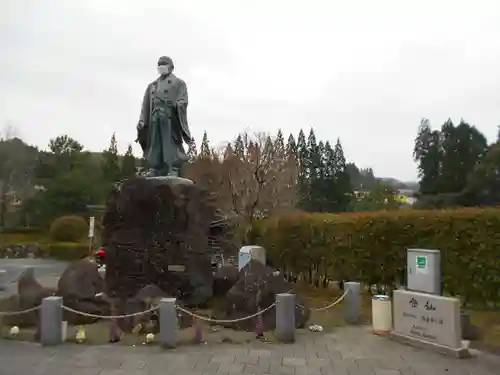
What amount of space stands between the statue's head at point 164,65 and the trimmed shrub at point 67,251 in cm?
2101

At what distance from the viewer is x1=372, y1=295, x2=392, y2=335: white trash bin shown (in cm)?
945

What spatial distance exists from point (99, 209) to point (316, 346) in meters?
35.9

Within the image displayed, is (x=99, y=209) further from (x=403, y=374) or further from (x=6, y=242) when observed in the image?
(x=403, y=374)

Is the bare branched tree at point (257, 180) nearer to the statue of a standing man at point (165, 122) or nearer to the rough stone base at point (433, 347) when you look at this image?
the statue of a standing man at point (165, 122)

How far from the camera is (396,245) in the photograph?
13617mm

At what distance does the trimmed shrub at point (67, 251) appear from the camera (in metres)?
31.8

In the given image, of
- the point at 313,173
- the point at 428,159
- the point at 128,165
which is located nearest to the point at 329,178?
the point at 313,173

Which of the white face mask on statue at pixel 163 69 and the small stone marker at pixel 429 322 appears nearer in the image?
the small stone marker at pixel 429 322

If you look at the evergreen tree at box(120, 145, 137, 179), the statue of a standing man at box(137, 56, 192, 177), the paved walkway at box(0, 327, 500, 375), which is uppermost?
the evergreen tree at box(120, 145, 137, 179)

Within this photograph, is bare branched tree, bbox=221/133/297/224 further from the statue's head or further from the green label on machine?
the green label on machine

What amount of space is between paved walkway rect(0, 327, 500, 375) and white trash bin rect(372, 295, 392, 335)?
0.82 m

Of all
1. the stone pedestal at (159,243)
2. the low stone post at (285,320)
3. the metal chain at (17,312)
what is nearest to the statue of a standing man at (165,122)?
the stone pedestal at (159,243)

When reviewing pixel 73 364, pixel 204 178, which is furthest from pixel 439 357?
pixel 204 178

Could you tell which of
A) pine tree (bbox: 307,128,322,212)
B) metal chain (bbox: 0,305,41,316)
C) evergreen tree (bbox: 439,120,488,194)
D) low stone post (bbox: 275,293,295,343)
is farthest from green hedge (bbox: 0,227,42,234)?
low stone post (bbox: 275,293,295,343)
